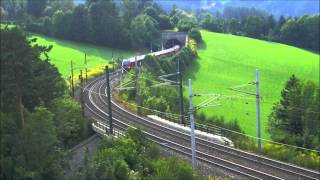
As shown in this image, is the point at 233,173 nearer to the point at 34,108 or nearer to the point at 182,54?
the point at 34,108

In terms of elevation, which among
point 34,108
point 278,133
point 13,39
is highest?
point 13,39

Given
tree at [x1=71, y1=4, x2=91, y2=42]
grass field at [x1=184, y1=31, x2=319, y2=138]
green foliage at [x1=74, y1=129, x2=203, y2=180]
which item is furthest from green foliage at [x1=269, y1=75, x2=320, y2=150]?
tree at [x1=71, y1=4, x2=91, y2=42]

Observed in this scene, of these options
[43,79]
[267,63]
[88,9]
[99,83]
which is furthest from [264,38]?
[43,79]

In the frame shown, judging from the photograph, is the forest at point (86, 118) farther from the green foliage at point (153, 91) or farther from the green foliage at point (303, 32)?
Answer: the green foliage at point (303, 32)

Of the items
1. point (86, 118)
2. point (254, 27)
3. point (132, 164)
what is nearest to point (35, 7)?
point (254, 27)

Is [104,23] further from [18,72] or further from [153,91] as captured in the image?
[18,72]

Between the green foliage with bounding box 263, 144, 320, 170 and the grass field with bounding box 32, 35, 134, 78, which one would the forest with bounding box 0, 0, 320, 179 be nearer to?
the green foliage with bounding box 263, 144, 320, 170

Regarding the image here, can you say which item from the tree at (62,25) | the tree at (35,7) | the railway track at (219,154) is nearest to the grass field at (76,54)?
the tree at (62,25)
